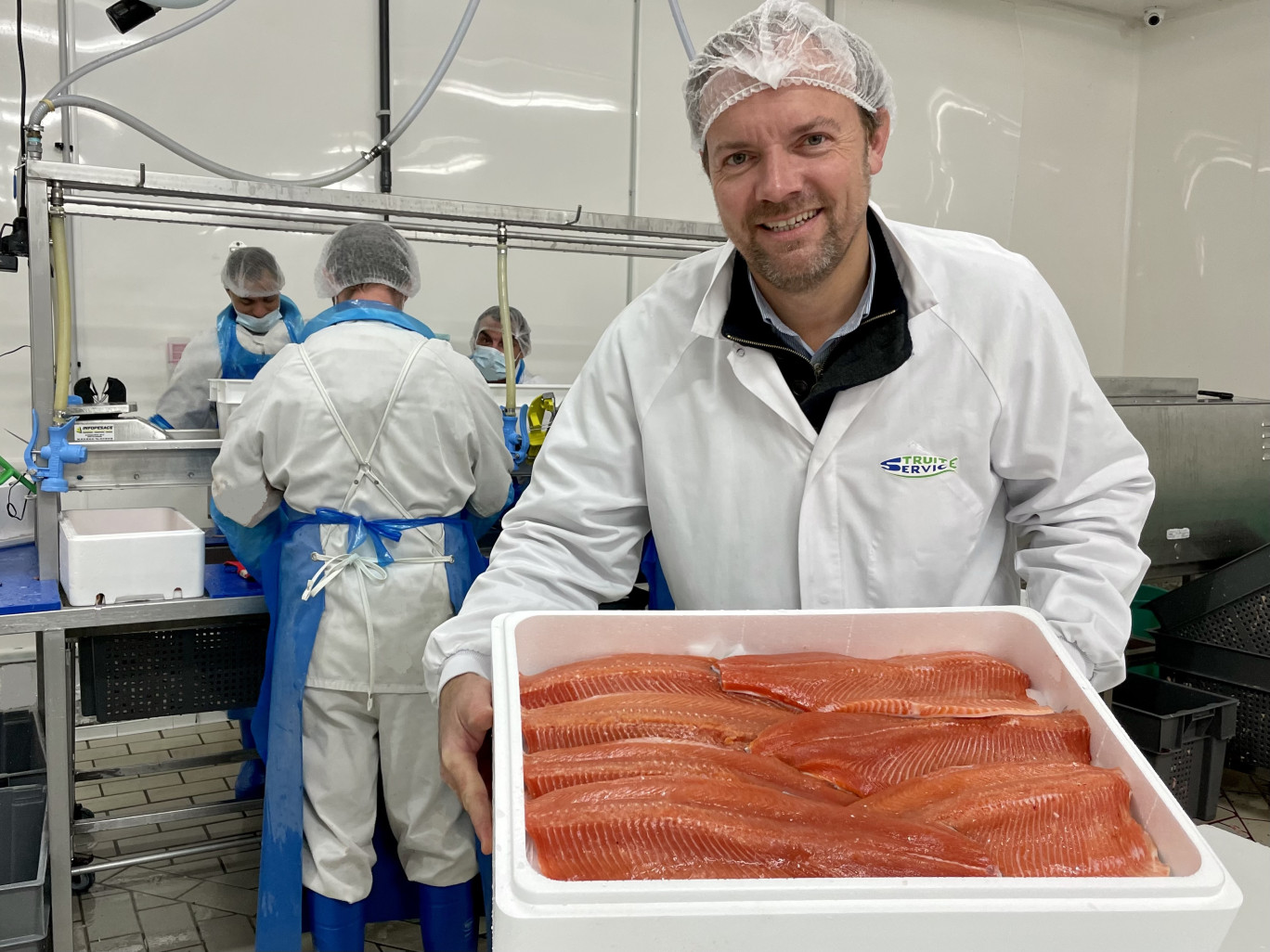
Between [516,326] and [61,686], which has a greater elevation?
[516,326]

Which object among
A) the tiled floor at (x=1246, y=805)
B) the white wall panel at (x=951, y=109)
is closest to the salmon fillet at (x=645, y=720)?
the tiled floor at (x=1246, y=805)

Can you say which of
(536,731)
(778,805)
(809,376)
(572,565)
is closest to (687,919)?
(778,805)

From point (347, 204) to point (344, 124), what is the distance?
2.52 meters

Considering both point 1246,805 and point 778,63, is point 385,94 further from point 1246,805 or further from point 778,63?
point 1246,805

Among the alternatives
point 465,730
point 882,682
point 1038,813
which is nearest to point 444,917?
point 465,730

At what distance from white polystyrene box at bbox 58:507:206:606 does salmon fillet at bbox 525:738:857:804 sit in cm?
208

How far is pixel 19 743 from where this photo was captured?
10.5 feet

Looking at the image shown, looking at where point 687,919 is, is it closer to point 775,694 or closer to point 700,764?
point 700,764

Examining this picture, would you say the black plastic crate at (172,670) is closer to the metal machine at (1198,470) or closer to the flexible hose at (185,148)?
the flexible hose at (185,148)

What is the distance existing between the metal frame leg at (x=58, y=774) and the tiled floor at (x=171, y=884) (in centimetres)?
33

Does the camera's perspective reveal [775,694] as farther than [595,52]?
No

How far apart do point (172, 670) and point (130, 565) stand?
0.46 m

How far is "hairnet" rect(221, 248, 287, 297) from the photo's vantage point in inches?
176

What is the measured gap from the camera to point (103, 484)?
2697 millimetres
